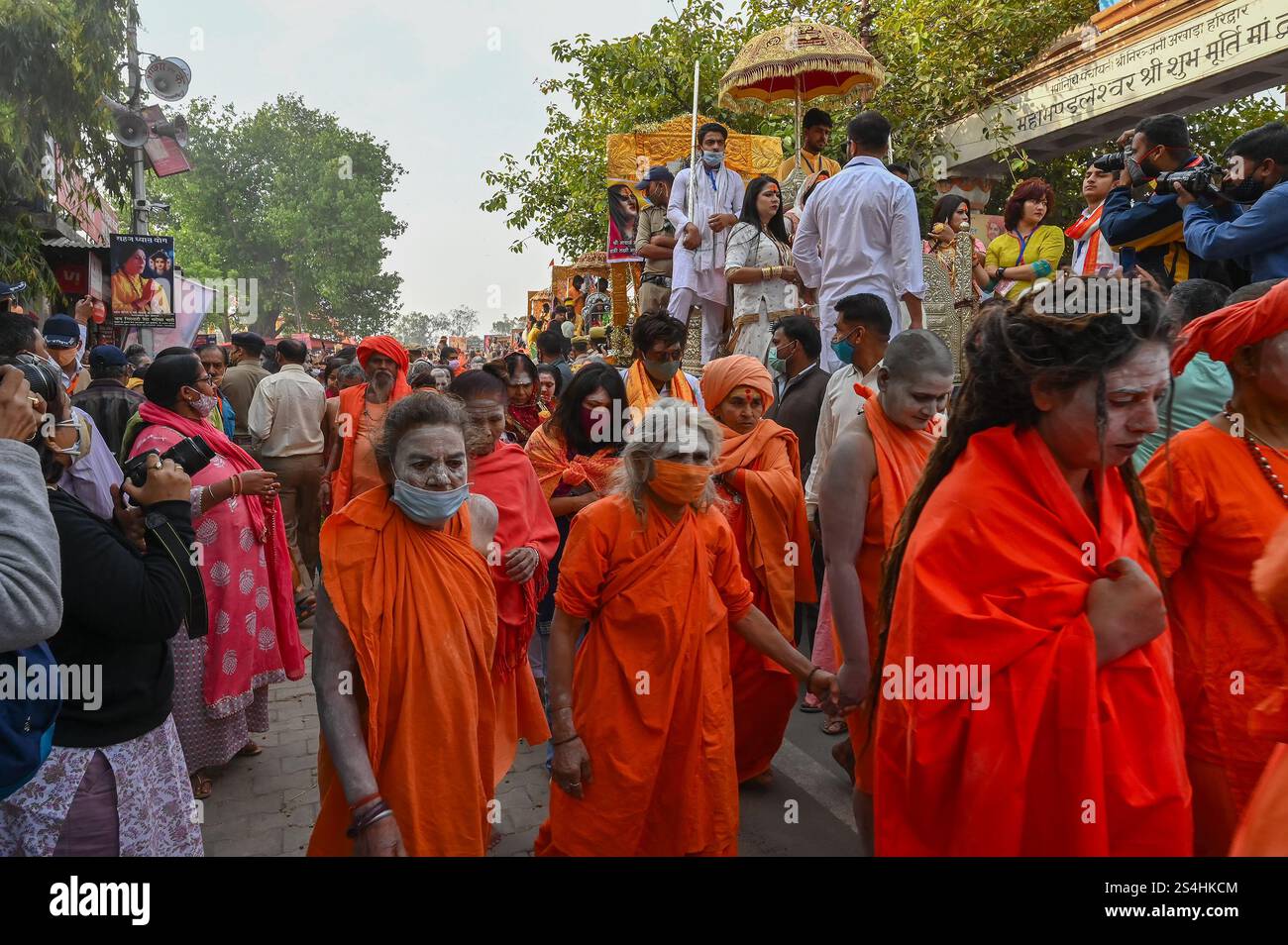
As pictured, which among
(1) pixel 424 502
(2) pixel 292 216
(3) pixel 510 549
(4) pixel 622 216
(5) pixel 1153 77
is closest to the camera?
(1) pixel 424 502

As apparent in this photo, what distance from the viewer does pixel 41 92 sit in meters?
13.7

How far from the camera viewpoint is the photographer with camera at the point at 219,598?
4238mm

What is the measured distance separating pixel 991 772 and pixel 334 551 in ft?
5.73

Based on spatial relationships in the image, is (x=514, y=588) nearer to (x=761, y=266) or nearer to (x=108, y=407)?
(x=108, y=407)

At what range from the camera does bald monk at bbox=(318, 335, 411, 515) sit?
237 inches

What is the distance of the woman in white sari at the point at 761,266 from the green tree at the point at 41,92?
10.8 m

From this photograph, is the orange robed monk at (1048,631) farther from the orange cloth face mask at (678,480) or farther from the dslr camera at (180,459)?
the dslr camera at (180,459)

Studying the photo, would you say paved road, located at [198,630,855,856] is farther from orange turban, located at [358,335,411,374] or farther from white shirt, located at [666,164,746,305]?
white shirt, located at [666,164,746,305]

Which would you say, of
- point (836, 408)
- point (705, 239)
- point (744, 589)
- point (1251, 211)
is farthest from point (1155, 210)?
point (705, 239)

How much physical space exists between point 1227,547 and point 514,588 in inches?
98.9

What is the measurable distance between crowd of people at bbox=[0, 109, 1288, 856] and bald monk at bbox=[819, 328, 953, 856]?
14mm

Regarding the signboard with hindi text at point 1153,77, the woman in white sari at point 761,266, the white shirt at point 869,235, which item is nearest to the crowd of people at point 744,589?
the white shirt at point 869,235

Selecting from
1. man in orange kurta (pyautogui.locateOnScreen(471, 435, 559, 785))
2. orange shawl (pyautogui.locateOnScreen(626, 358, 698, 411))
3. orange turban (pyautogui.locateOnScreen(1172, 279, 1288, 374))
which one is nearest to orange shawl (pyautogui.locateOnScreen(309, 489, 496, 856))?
man in orange kurta (pyautogui.locateOnScreen(471, 435, 559, 785))
